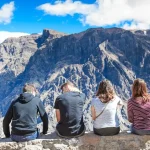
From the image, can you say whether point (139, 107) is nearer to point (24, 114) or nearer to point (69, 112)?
point (69, 112)

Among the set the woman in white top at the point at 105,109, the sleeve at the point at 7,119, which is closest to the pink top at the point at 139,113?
the woman in white top at the point at 105,109

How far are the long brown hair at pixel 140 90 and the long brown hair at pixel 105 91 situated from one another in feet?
2.36

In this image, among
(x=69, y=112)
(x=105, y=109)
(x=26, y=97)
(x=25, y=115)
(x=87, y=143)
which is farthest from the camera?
(x=105, y=109)

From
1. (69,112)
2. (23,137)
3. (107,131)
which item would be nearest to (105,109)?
(107,131)

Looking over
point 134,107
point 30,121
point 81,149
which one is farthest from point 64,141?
point 134,107

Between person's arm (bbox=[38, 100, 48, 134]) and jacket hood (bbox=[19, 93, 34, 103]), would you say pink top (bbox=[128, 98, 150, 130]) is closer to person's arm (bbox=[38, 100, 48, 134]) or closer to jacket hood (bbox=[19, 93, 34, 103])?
person's arm (bbox=[38, 100, 48, 134])

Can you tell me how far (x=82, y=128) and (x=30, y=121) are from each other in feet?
5.40

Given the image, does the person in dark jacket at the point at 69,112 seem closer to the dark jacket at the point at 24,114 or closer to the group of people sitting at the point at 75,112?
the group of people sitting at the point at 75,112

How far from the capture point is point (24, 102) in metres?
9.99

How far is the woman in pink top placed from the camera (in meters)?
10.1

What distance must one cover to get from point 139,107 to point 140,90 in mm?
548

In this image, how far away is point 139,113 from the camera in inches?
402

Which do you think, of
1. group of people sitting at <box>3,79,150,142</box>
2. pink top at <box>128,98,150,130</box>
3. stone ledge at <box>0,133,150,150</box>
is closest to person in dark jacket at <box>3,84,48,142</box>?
group of people sitting at <box>3,79,150,142</box>

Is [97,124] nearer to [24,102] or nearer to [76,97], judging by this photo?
[76,97]
